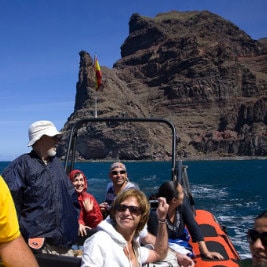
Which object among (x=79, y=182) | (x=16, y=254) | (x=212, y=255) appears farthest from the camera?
(x=79, y=182)

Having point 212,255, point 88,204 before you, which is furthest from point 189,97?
point 212,255

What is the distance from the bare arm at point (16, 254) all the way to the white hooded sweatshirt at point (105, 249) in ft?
2.06

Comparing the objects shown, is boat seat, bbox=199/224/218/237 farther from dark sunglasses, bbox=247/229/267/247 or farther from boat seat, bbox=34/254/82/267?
dark sunglasses, bbox=247/229/267/247

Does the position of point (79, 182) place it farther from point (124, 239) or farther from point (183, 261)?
point (124, 239)

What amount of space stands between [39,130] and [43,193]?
46cm

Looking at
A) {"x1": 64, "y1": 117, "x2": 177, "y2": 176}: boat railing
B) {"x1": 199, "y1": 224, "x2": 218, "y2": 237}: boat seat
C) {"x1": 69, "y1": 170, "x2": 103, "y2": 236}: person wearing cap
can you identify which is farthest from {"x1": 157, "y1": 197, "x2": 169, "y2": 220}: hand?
{"x1": 199, "y1": 224, "x2": 218, "y2": 237}: boat seat

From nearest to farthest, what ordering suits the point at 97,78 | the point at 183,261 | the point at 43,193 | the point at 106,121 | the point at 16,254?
the point at 16,254 < the point at 43,193 < the point at 183,261 < the point at 106,121 < the point at 97,78

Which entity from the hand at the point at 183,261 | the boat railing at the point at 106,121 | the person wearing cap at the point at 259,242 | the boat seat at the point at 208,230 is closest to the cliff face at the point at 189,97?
the boat seat at the point at 208,230

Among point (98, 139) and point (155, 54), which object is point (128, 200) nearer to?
point (98, 139)

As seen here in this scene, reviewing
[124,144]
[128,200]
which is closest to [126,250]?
[128,200]

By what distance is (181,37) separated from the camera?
618 ft

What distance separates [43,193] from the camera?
2.80 meters

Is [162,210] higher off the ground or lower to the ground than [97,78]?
lower

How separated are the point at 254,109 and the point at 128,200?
142 m
